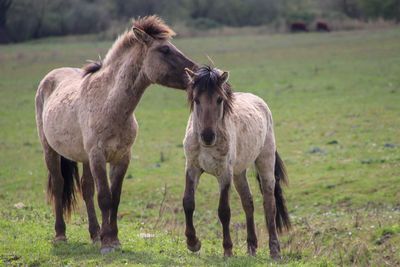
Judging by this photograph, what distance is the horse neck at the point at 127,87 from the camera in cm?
868

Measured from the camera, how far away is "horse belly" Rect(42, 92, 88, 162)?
914cm

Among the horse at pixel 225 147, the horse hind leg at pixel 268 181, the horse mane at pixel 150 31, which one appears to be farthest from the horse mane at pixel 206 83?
the horse hind leg at pixel 268 181

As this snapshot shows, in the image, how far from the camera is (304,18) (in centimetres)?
6806

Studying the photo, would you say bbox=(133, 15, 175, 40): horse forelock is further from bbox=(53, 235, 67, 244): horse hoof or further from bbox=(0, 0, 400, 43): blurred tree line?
bbox=(0, 0, 400, 43): blurred tree line

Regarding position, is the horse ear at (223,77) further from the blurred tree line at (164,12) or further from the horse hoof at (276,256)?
the blurred tree line at (164,12)

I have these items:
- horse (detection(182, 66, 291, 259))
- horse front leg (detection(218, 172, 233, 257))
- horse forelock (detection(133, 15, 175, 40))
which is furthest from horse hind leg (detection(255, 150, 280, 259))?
horse forelock (detection(133, 15, 175, 40))

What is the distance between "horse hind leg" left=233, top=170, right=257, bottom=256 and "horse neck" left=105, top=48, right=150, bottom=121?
1.75 metres

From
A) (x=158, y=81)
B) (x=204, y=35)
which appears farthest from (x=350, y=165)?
(x=204, y=35)

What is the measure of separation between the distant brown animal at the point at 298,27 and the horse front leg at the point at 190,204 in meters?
53.8

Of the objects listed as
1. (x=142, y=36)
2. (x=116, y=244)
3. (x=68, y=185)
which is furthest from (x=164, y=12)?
(x=116, y=244)

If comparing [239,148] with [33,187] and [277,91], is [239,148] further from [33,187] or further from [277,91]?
[277,91]

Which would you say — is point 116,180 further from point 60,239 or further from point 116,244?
point 60,239

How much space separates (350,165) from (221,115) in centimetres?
818

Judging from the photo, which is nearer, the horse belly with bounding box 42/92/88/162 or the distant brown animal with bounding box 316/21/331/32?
the horse belly with bounding box 42/92/88/162
